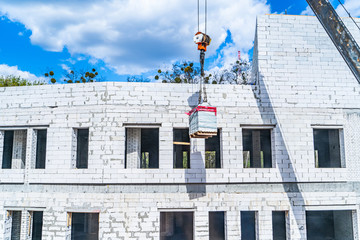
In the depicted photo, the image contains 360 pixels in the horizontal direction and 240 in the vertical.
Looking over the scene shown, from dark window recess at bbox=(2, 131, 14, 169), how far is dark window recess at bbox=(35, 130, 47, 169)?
0.96 meters

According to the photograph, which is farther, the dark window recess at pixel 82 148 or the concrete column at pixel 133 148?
the dark window recess at pixel 82 148

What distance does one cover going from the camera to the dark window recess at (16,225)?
9344mm

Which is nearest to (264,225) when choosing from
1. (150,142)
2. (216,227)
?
(216,227)

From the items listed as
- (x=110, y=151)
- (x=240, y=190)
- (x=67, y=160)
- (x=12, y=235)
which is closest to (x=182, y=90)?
(x=110, y=151)

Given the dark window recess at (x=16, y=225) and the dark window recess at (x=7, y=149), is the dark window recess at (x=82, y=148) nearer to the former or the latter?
the dark window recess at (x=7, y=149)

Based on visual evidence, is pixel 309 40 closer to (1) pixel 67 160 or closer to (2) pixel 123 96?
(2) pixel 123 96

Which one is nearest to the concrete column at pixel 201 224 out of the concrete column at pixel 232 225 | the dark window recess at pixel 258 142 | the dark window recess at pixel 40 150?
the concrete column at pixel 232 225

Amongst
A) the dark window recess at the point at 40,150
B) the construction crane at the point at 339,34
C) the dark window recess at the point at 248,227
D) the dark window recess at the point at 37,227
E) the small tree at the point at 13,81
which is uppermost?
the small tree at the point at 13,81

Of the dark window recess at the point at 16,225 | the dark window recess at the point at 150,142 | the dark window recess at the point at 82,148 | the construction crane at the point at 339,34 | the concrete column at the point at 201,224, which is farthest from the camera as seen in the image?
the dark window recess at the point at 150,142

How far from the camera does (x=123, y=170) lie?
28.2 ft

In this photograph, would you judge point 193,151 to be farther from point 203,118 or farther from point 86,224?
point 86,224

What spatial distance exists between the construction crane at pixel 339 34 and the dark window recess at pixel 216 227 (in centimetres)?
1005

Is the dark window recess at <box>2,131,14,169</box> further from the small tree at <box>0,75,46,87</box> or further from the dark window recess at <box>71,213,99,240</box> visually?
the small tree at <box>0,75,46,87</box>

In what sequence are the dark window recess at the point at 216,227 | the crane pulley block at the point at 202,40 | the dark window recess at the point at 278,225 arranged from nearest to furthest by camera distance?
the crane pulley block at the point at 202,40, the dark window recess at the point at 278,225, the dark window recess at the point at 216,227
